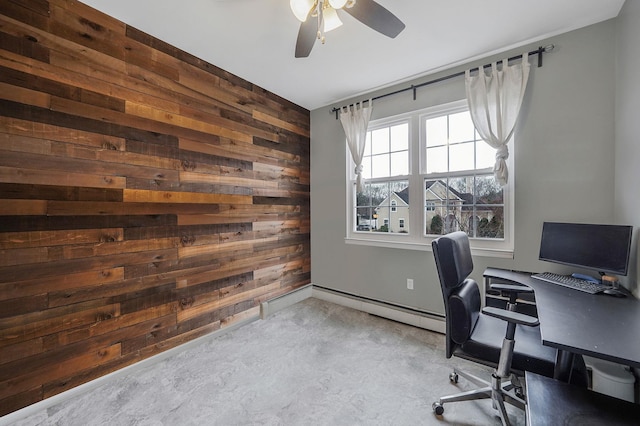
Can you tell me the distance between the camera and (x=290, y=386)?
1.89 metres

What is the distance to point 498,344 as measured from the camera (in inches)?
56.2

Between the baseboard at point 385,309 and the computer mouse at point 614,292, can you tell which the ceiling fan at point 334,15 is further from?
the baseboard at point 385,309

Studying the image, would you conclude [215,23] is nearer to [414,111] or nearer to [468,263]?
[414,111]

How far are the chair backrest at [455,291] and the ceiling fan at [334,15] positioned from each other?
53.9 inches

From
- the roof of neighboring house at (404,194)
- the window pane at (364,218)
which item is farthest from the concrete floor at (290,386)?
the roof of neighboring house at (404,194)

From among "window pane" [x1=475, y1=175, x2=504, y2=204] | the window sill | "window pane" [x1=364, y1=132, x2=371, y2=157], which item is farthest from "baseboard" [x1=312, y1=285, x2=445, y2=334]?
"window pane" [x1=364, y1=132, x2=371, y2=157]

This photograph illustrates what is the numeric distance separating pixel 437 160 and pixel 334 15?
5.89 feet

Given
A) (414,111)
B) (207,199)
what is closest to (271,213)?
(207,199)

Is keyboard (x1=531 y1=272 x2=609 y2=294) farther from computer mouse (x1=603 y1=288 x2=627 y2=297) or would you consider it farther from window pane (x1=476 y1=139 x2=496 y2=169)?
window pane (x1=476 y1=139 x2=496 y2=169)

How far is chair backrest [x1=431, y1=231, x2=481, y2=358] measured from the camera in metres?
1.46

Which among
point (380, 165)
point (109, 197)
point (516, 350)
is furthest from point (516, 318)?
point (109, 197)

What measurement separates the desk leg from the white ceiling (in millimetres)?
2259

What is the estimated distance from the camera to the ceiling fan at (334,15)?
1472 millimetres

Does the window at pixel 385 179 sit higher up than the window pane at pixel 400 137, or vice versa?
the window pane at pixel 400 137
